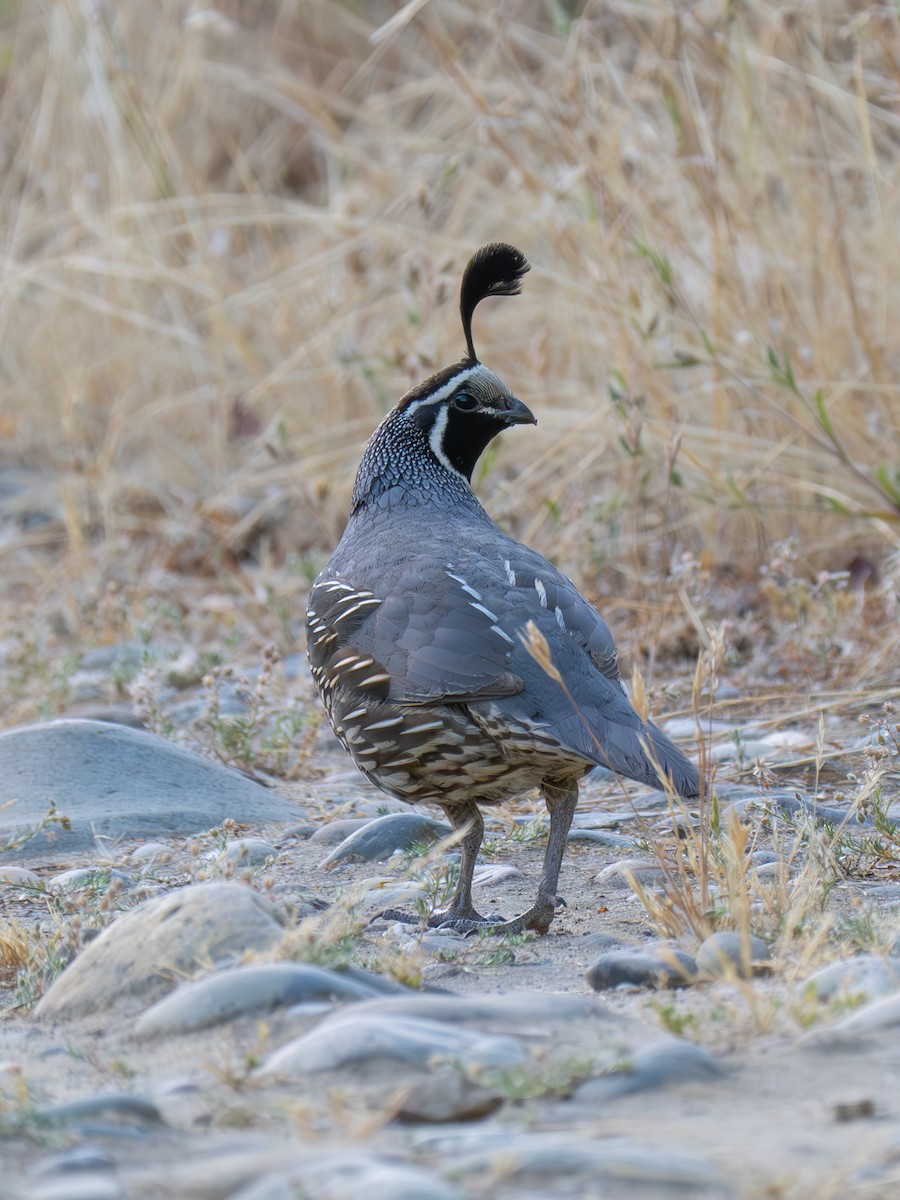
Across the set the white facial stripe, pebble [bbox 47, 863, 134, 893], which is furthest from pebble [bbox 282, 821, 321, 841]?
the white facial stripe

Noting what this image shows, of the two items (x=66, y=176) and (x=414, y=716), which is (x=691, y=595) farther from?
(x=66, y=176)

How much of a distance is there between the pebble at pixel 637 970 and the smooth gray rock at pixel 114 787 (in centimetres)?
176

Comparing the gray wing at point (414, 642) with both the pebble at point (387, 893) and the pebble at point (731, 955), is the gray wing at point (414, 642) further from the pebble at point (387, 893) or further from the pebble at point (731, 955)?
the pebble at point (731, 955)

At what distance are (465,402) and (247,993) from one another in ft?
7.77

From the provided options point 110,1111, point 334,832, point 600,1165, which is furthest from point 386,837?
point 600,1165

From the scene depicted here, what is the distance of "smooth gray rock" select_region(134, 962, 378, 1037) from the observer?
247cm

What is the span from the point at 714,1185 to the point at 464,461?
296 cm

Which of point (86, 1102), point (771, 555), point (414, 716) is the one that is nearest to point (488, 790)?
point (414, 716)

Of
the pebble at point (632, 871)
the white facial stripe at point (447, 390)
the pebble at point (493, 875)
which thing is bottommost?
the pebble at point (493, 875)

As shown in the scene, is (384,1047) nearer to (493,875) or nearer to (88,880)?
(88,880)

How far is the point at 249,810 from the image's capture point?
14.5 ft

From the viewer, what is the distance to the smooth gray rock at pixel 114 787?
422cm

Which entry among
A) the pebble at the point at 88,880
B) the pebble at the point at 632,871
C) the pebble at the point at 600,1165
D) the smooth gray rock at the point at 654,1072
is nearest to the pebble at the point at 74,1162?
the pebble at the point at 600,1165

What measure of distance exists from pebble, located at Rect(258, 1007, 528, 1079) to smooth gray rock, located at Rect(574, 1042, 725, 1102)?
124 mm
